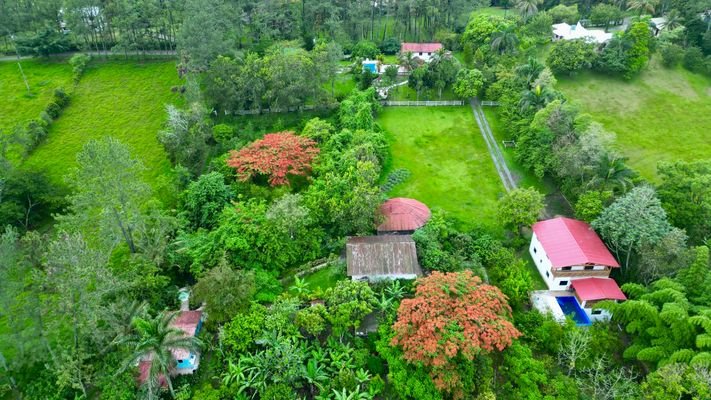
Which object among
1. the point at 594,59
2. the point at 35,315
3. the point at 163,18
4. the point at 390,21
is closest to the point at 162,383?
the point at 35,315

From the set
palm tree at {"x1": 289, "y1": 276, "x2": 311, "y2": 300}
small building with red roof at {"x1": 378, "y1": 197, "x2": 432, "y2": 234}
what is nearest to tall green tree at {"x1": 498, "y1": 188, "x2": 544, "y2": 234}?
small building with red roof at {"x1": 378, "y1": 197, "x2": 432, "y2": 234}

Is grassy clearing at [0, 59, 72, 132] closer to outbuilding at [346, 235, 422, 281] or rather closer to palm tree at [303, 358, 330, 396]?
outbuilding at [346, 235, 422, 281]

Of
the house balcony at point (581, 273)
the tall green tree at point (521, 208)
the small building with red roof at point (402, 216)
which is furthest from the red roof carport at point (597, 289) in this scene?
the small building with red roof at point (402, 216)

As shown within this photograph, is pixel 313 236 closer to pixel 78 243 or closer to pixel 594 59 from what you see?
pixel 78 243

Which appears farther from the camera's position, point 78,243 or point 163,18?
point 163,18

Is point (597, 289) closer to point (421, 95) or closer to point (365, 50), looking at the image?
point (421, 95)

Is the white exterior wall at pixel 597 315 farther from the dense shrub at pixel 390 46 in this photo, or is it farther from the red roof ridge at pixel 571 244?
the dense shrub at pixel 390 46
